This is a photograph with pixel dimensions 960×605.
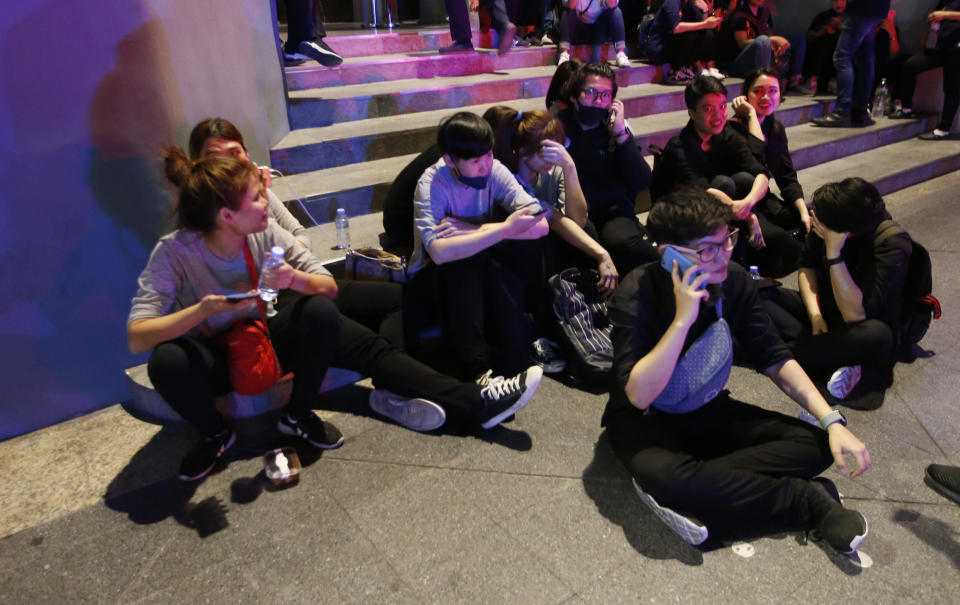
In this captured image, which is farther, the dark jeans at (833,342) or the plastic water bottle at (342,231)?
the plastic water bottle at (342,231)

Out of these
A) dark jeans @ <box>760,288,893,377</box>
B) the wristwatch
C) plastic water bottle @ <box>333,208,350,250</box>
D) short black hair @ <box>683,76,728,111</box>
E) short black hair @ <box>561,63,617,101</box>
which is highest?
short black hair @ <box>561,63,617,101</box>

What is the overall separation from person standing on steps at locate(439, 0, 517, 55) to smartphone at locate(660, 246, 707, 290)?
510cm

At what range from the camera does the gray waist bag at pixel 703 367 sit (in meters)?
2.12

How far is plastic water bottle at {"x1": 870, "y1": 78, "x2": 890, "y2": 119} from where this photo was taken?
7645mm

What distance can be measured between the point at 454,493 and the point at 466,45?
18.2ft

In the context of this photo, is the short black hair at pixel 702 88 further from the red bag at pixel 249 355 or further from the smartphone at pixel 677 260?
the red bag at pixel 249 355

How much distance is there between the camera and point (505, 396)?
2559 mm

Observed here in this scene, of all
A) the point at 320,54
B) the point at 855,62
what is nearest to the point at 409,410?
the point at 320,54

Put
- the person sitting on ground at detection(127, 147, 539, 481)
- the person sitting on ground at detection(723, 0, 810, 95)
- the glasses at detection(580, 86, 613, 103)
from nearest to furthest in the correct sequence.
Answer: the person sitting on ground at detection(127, 147, 539, 481), the glasses at detection(580, 86, 613, 103), the person sitting on ground at detection(723, 0, 810, 95)

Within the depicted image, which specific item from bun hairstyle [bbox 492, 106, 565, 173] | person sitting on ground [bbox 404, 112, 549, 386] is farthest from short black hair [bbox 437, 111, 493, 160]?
bun hairstyle [bbox 492, 106, 565, 173]

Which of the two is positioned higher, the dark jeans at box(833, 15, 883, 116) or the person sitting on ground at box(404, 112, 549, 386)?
the dark jeans at box(833, 15, 883, 116)

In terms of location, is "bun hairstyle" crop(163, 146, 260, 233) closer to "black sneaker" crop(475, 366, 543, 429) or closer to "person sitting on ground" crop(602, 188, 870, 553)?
"black sneaker" crop(475, 366, 543, 429)

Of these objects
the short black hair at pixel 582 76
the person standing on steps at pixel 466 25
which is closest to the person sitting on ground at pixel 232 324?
the short black hair at pixel 582 76

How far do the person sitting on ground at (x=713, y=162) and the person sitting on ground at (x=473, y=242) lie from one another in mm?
1329
